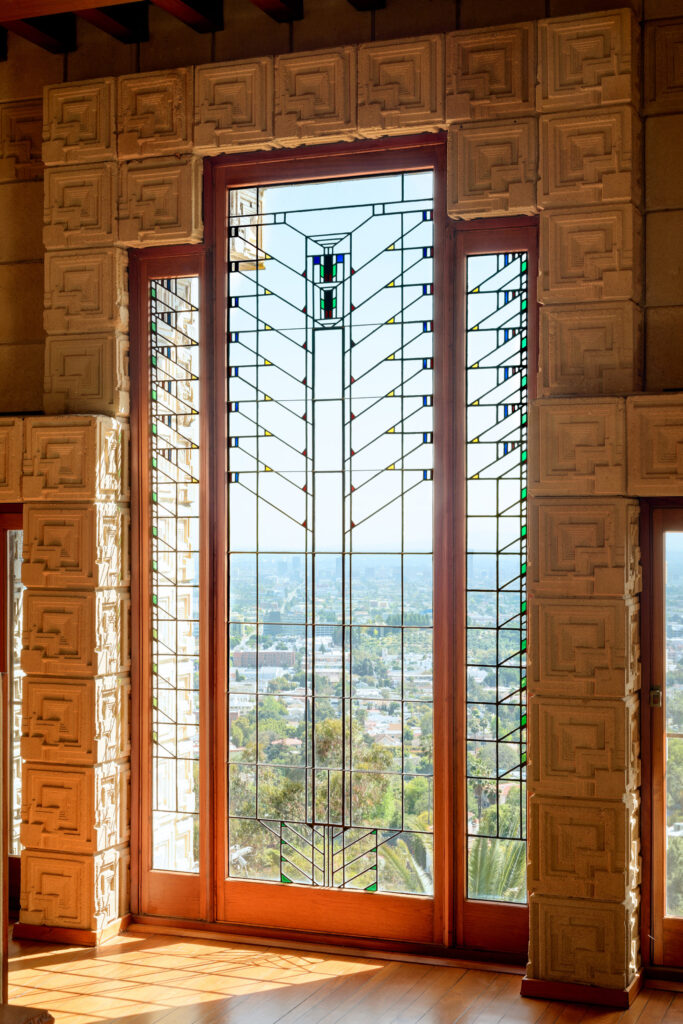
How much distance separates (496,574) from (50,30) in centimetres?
303

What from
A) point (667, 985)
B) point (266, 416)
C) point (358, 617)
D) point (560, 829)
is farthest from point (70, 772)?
point (667, 985)

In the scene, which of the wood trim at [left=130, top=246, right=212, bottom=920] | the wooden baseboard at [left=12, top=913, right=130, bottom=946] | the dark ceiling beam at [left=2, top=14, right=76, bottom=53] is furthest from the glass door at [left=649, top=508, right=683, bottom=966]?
the dark ceiling beam at [left=2, top=14, right=76, bottom=53]

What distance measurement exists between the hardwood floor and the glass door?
235mm

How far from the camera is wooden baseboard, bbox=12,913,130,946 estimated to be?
15.0 ft

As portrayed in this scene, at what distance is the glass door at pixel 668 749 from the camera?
13.4 ft

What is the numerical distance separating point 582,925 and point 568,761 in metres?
0.58

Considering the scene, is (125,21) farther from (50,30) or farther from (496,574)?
(496,574)

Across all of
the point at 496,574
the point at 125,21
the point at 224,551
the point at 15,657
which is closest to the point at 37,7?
the point at 125,21

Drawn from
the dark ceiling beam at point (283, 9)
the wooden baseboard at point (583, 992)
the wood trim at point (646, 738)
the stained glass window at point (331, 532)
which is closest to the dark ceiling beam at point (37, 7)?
the dark ceiling beam at point (283, 9)

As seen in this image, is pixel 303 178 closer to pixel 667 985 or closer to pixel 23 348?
pixel 23 348

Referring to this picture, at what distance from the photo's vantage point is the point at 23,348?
5004 mm

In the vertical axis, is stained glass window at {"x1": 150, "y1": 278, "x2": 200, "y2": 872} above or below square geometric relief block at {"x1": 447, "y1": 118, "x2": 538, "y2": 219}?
below

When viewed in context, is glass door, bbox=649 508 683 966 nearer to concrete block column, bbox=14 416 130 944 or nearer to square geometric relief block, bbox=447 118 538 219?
square geometric relief block, bbox=447 118 538 219

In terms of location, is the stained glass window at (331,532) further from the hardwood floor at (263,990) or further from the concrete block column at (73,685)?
the concrete block column at (73,685)
